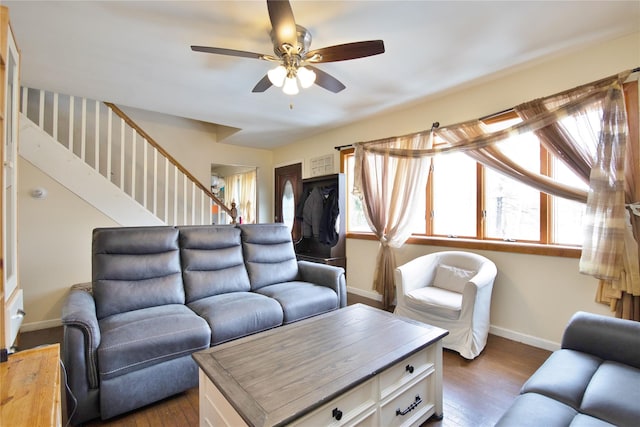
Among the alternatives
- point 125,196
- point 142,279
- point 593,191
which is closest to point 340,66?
point 593,191

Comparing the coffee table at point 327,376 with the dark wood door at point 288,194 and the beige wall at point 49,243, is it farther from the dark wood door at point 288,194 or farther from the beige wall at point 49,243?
the dark wood door at point 288,194

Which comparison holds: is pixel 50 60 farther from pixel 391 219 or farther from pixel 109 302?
pixel 391 219

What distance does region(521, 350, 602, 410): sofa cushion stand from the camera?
1162mm

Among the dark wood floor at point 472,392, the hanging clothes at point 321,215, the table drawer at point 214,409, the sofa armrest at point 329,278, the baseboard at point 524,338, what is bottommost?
the dark wood floor at point 472,392

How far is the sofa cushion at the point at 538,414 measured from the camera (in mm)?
1012

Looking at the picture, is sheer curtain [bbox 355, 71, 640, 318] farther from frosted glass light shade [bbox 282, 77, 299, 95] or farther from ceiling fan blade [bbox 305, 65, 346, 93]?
frosted glass light shade [bbox 282, 77, 299, 95]

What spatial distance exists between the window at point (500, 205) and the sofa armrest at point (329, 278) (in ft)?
3.82

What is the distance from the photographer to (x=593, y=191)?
208 centimetres

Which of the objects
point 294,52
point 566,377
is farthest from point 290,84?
point 566,377

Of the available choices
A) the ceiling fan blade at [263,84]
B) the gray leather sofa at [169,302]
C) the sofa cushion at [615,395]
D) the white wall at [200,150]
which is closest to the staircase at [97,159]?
the white wall at [200,150]

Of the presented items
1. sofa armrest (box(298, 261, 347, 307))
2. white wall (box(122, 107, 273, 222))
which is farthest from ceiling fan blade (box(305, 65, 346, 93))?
white wall (box(122, 107, 273, 222))

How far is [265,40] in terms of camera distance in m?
2.09

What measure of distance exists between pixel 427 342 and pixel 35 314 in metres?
3.83

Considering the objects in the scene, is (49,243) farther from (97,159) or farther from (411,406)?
(411,406)
